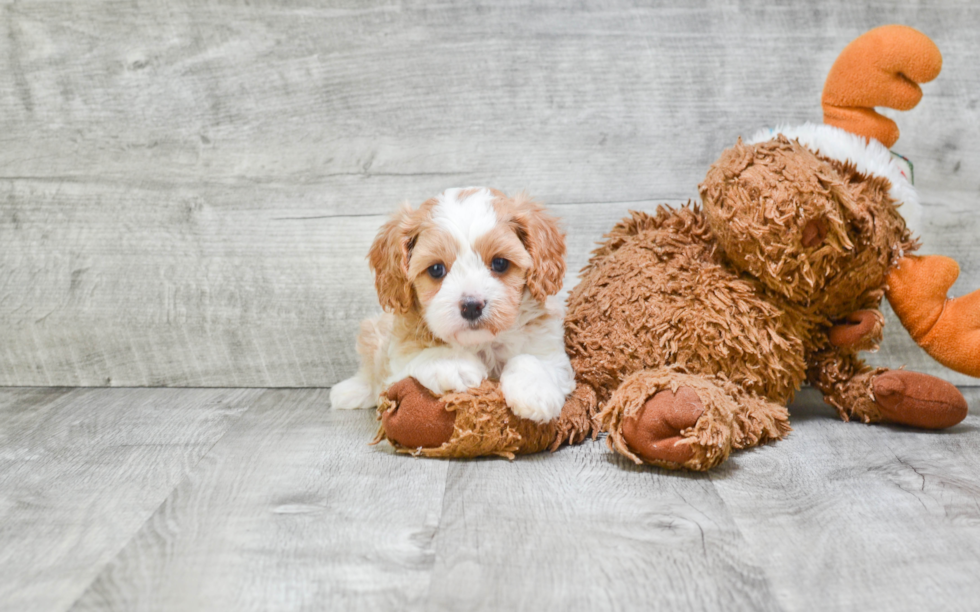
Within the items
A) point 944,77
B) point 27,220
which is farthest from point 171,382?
point 944,77

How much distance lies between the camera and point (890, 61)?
1597mm

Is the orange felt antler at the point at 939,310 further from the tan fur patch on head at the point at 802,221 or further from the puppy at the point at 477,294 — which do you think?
the puppy at the point at 477,294

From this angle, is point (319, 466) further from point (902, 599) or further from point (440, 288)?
point (902, 599)

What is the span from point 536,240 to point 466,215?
5.9 inches

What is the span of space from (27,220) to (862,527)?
230cm

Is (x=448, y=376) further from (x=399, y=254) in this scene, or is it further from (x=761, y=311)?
(x=761, y=311)

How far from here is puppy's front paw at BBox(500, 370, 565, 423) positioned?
153cm

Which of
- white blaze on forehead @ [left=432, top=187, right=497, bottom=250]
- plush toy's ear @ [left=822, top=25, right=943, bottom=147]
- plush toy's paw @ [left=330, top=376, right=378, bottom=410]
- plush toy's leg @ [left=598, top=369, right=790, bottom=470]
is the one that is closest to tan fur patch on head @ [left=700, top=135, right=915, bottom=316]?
plush toy's ear @ [left=822, top=25, right=943, bottom=147]

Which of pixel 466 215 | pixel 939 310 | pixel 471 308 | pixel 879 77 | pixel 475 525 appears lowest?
pixel 475 525

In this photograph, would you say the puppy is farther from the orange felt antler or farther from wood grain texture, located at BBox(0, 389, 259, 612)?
the orange felt antler

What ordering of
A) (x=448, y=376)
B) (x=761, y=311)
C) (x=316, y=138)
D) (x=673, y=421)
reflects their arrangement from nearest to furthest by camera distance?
(x=673, y=421)
(x=448, y=376)
(x=761, y=311)
(x=316, y=138)

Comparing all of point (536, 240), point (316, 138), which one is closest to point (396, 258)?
point (536, 240)

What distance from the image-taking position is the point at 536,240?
1566 millimetres

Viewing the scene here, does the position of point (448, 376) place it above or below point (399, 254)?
below
